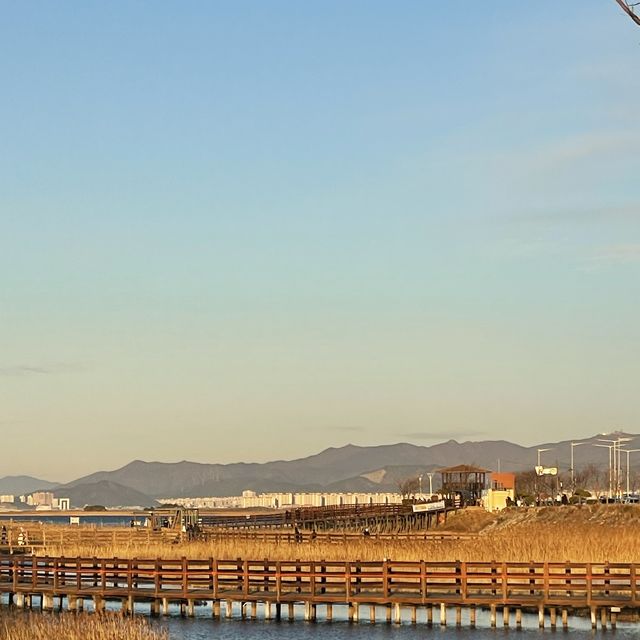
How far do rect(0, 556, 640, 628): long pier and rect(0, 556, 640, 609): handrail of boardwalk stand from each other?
0.04m

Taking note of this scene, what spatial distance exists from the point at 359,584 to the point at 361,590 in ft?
11.3

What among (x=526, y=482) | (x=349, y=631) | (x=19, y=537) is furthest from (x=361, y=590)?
(x=526, y=482)

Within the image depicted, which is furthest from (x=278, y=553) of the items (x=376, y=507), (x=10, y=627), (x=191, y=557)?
(x=376, y=507)

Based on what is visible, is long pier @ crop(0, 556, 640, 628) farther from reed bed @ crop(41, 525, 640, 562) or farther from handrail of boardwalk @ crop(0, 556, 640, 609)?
reed bed @ crop(41, 525, 640, 562)

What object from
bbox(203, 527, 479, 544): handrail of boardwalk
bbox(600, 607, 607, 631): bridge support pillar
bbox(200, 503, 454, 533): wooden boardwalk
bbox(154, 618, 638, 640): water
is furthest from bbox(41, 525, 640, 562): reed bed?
bbox(200, 503, 454, 533): wooden boardwalk

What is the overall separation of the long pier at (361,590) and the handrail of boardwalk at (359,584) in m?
0.04

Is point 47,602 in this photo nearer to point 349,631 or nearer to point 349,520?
point 349,631

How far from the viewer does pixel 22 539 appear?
8450 cm

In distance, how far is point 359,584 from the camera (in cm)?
5272

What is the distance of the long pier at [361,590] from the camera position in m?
49.1

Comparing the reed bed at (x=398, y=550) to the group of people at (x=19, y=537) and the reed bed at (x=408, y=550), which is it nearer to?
the reed bed at (x=408, y=550)

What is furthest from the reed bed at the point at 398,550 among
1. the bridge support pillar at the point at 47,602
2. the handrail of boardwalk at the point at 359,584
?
the bridge support pillar at the point at 47,602

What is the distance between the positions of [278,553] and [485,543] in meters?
11.1

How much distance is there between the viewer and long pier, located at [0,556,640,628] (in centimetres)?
4906
